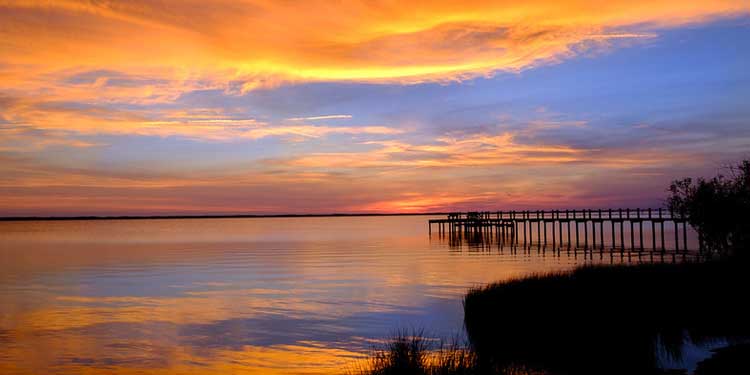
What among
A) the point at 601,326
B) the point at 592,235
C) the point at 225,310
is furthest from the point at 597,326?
the point at 592,235

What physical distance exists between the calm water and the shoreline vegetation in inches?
102

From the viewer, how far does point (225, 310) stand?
3256 centimetres

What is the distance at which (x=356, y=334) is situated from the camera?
26141 mm

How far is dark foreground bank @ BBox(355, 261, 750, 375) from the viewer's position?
17.5 m

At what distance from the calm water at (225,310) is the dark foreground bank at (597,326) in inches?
109

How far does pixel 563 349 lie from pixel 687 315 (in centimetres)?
642

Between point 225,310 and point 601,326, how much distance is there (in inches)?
693

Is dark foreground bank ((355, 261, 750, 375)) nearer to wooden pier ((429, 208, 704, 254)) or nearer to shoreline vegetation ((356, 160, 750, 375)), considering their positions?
shoreline vegetation ((356, 160, 750, 375))

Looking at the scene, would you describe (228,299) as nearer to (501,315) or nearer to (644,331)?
(501,315)

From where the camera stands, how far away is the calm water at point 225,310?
22.4m

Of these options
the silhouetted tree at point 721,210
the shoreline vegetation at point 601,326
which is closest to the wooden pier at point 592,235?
the silhouetted tree at point 721,210

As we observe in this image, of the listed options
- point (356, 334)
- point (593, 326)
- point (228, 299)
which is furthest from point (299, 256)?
point (593, 326)

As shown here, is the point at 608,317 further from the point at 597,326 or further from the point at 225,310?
the point at 225,310

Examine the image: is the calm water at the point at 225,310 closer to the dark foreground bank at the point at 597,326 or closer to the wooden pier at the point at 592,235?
the dark foreground bank at the point at 597,326
